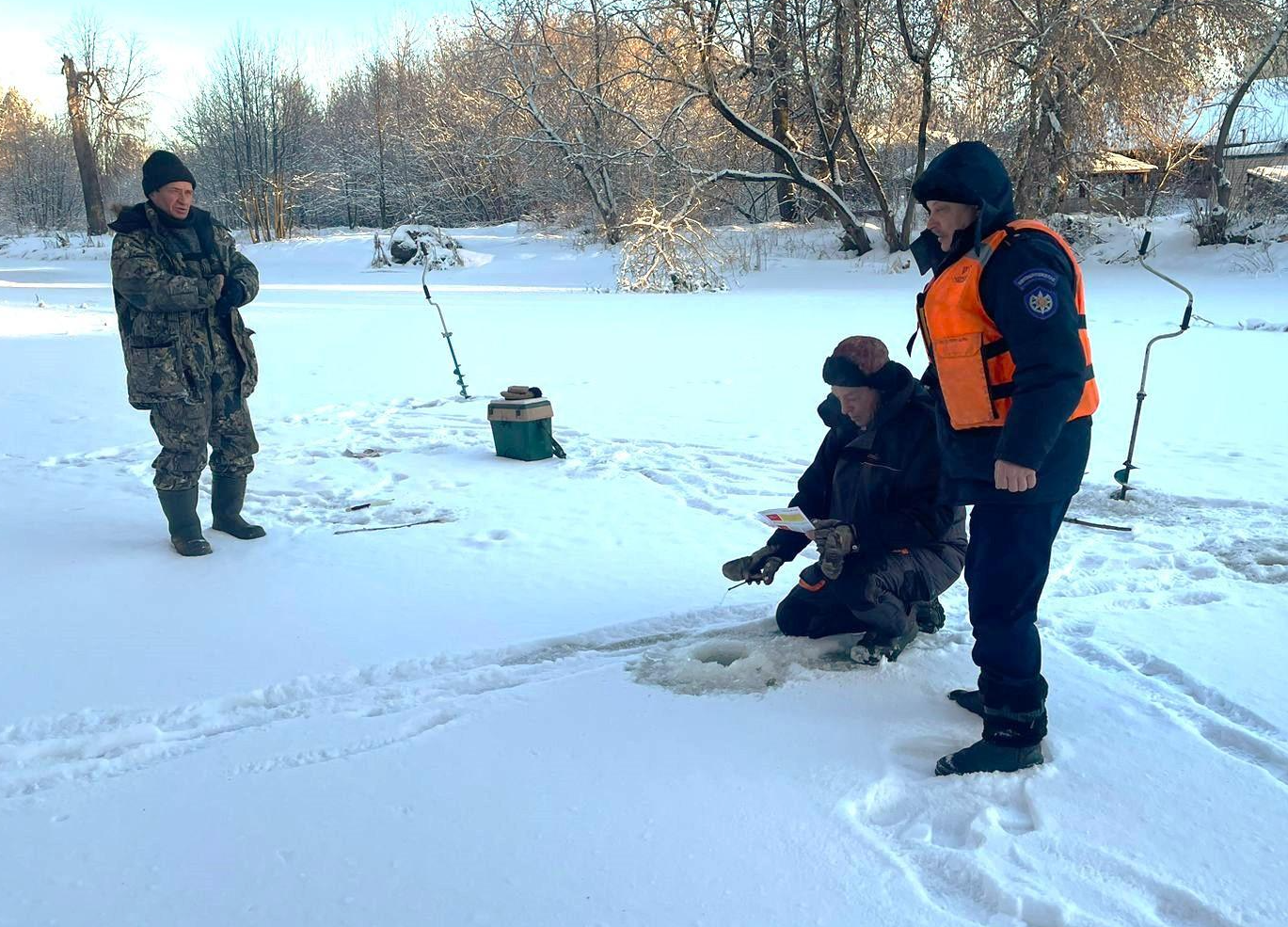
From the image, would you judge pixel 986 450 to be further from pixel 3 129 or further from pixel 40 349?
pixel 3 129

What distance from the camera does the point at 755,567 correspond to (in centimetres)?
341

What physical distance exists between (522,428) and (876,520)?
3.46 meters

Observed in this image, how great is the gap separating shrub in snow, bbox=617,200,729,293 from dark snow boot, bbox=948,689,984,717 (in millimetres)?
15214

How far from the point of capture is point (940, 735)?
9.34 ft

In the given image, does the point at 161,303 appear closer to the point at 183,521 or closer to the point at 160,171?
the point at 160,171

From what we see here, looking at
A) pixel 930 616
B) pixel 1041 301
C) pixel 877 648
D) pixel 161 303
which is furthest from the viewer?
pixel 161 303

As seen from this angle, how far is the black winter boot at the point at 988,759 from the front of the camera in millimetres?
2615

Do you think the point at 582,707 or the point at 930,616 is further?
the point at 930,616

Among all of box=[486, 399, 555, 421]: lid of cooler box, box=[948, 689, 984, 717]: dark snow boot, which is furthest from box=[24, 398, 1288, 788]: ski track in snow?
box=[948, 689, 984, 717]: dark snow boot

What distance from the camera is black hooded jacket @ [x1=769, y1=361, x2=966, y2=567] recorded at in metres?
3.19

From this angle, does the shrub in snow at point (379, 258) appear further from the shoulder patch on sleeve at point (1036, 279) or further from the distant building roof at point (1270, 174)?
the shoulder patch on sleeve at point (1036, 279)

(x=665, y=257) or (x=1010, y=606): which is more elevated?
(x=665, y=257)

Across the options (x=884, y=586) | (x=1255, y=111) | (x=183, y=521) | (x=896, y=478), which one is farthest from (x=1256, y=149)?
(x=183, y=521)

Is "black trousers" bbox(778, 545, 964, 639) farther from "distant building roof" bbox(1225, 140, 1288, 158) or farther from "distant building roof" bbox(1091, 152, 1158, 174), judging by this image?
"distant building roof" bbox(1225, 140, 1288, 158)
